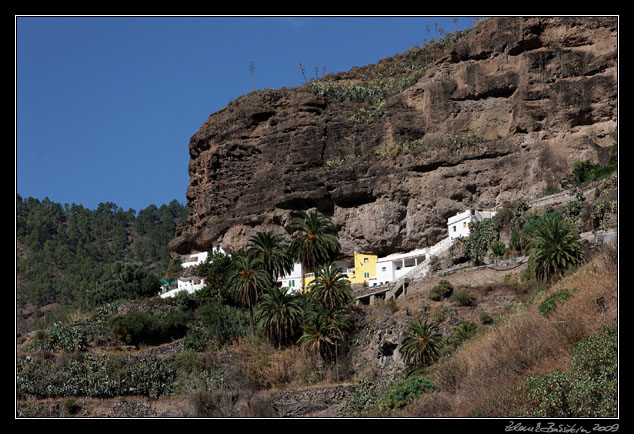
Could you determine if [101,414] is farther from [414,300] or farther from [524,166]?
Result: [524,166]

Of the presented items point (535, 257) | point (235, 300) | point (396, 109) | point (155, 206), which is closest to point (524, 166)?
point (396, 109)

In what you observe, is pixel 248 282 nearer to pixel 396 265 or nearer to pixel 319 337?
pixel 319 337

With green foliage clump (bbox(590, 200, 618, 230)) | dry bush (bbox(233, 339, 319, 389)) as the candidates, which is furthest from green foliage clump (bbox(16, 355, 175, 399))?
green foliage clump (bbox(590, 200, 618, 230))

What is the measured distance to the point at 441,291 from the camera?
49406 millimetres

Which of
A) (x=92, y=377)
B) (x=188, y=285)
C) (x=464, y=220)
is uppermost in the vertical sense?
(x=464, y=220)

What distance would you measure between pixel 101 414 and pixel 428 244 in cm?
2696

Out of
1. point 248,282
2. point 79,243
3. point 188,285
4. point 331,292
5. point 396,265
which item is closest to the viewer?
point 331,292

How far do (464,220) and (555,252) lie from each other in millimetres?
15370

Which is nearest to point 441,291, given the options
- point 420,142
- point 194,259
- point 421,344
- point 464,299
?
point 464,299

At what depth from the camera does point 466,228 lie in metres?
58.4

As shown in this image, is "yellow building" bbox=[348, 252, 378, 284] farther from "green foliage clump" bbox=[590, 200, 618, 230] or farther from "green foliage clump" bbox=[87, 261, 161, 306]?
"green foliage clump" bbox=[590, 200, 618, 230]

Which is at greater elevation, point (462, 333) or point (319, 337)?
point (462, 333)

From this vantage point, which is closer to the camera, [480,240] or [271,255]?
[480,240]

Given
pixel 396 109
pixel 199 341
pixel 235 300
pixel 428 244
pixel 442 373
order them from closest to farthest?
pixel 442 373 < pixel 199 341 < pixel 235 300 < pixel 428 244 < pixel 396 109
